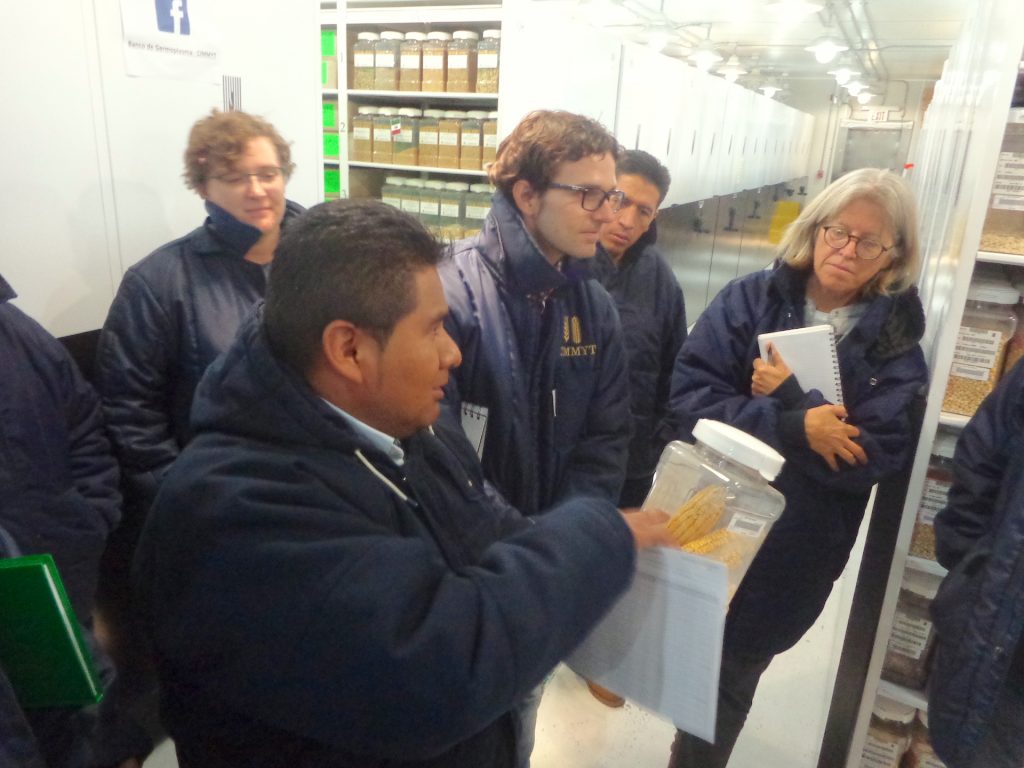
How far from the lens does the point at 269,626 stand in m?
0.64

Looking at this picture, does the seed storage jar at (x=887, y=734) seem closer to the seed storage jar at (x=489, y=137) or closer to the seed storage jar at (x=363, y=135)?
the seed storage jar at (x=489, y=137)

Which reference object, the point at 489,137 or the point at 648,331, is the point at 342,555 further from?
the point at 489,137

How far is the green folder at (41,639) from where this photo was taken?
0.83 m

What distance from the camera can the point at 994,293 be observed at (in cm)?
145

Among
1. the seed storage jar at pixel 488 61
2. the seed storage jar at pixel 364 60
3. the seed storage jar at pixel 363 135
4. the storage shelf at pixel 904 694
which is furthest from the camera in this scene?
the seed storage jar at pixel 363 135

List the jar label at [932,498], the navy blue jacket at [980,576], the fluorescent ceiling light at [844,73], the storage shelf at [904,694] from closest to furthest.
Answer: the navy blue jacket at [980,576] < the jar label at [932,498] < the storage shelf at [904,694] < the fluorescent ceiling light at [844,73]

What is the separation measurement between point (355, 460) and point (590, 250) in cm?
84

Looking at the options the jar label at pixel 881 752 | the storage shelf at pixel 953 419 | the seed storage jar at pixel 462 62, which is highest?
the seed storage jar at pixel 462 62

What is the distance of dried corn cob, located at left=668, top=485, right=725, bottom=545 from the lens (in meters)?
0.92

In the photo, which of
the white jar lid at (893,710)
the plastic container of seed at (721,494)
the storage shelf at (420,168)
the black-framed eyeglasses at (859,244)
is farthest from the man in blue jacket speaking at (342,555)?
the storage shelf at (420,168)

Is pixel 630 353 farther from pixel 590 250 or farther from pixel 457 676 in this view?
pixel 457 676

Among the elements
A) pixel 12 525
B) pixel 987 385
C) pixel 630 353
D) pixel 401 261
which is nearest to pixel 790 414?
pixel 987 385

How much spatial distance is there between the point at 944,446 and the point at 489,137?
2.55 meters

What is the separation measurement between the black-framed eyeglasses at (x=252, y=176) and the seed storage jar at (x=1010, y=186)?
1.59 m
